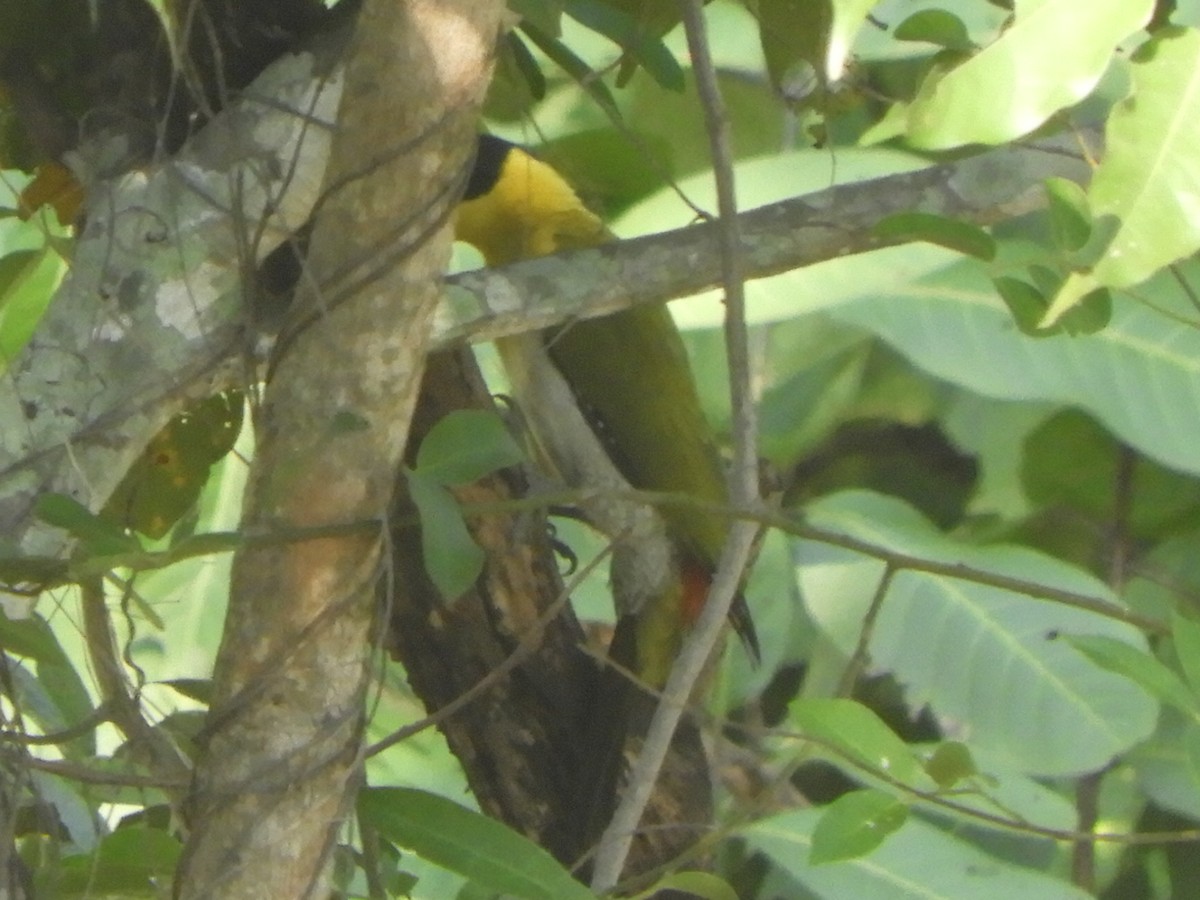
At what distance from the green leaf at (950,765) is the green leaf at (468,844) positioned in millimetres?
199

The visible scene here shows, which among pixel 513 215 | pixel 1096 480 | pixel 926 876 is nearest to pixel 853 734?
pixel 926 876

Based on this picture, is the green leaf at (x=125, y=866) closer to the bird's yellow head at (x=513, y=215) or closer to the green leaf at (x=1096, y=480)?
the bird's yellow head at (x=513, y=215)

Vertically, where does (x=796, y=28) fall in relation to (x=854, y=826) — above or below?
above

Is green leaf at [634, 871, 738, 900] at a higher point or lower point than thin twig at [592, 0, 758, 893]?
lower

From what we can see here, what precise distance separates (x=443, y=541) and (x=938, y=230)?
0.29 meters

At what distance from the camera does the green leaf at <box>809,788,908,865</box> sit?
2.37 feet

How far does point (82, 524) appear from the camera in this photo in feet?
2.25

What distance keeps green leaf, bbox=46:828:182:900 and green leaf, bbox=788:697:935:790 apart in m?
0.37

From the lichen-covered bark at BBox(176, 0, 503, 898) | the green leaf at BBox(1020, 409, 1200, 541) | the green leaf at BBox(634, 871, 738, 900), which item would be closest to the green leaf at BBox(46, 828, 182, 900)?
the lichen-covered bark at BBox(176, 0, 503, 898)

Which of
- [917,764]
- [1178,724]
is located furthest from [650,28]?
[1178,724]

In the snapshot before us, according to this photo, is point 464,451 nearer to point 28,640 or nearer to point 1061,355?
point 28,640

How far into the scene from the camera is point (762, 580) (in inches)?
69.3

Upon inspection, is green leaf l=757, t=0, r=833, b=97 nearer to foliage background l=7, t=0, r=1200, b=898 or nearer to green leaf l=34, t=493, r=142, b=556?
foliage background l=7, t=0, r=1200, b=898

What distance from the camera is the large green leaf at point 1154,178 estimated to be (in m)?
0.56
